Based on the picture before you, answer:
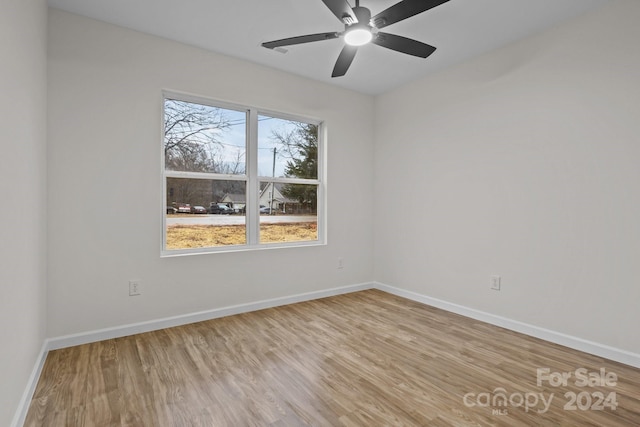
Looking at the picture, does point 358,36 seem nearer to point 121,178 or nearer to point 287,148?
point 287,148

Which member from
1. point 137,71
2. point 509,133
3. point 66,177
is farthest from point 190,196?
point 509,133

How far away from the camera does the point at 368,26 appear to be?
2.16 m

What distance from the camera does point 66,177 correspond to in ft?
8.53

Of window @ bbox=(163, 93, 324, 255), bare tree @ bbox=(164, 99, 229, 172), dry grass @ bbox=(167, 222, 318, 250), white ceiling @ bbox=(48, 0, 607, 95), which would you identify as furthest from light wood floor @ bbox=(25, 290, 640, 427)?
white ceiling @ bbox=(48, 0, 607, 95)

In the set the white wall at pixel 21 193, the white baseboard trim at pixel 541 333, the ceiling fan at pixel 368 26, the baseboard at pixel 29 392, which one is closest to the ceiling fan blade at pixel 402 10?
the ceiling fan at pixel 368 26

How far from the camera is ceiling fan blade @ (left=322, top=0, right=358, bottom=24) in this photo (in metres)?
1.93

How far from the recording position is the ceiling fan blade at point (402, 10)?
1889 millimetres

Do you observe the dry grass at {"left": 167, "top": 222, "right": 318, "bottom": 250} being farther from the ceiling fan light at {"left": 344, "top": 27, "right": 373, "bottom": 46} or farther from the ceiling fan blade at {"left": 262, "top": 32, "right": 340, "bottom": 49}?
the ceiling fan light at {"left": 344, "top": 27, "right": 373, "bottom": 46}

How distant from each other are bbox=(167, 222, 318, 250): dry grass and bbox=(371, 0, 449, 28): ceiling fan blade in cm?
238

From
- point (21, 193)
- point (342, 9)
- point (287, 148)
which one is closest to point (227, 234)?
point (287, 148)

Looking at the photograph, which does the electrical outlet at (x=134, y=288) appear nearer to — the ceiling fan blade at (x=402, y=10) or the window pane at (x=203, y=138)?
the window pane at (x=203, y=138)

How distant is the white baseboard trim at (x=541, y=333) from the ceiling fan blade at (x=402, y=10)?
2.72 metres

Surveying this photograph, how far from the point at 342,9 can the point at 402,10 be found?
0.36 m

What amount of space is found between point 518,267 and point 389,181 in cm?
185
